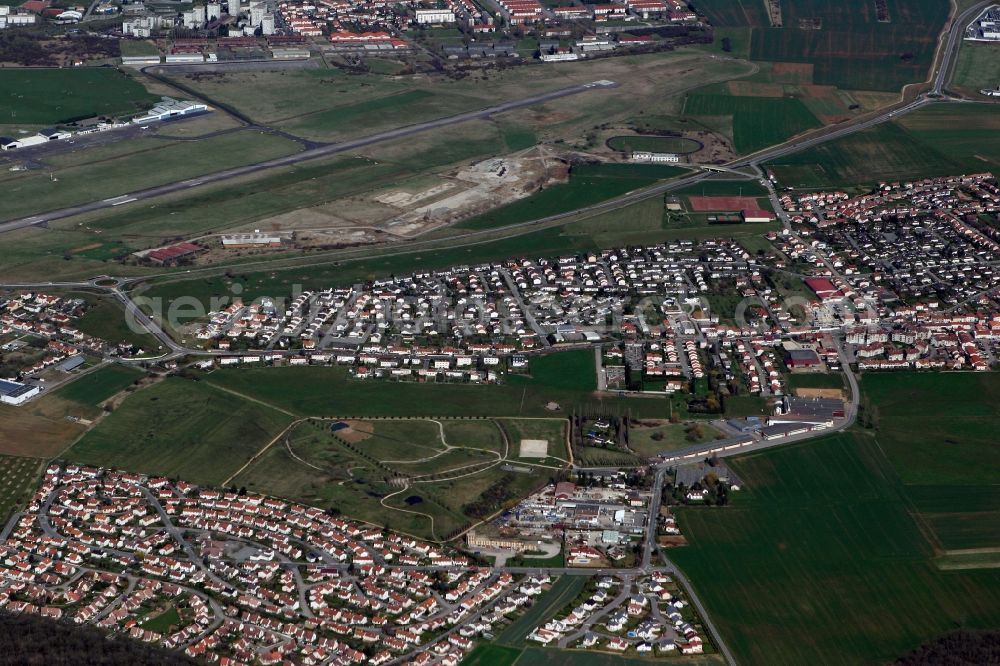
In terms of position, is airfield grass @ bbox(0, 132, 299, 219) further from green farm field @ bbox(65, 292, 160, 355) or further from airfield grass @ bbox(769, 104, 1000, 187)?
airfield grass @ bbox(769, 104, 1000, 187)

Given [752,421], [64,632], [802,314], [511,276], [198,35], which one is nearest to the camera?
[64,632]

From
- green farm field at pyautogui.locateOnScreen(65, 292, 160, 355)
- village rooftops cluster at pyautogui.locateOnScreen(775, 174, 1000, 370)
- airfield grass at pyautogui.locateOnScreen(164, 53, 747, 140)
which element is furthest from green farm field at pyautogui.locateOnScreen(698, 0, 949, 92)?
green farm field at pyautogui.locateOnScreen(65, 292, 160, 355)

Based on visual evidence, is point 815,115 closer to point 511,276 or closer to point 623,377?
point 511,276

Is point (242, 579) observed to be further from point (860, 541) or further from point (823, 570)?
point (860, 541)

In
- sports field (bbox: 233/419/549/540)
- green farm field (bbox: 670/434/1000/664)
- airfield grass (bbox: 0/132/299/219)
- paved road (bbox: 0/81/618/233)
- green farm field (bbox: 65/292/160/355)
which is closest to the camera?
green farm field (bbox: 670/434/1000/664)

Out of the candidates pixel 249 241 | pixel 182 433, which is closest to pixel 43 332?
pixel 182 433

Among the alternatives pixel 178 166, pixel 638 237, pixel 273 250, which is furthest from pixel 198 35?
pixel 638 237
